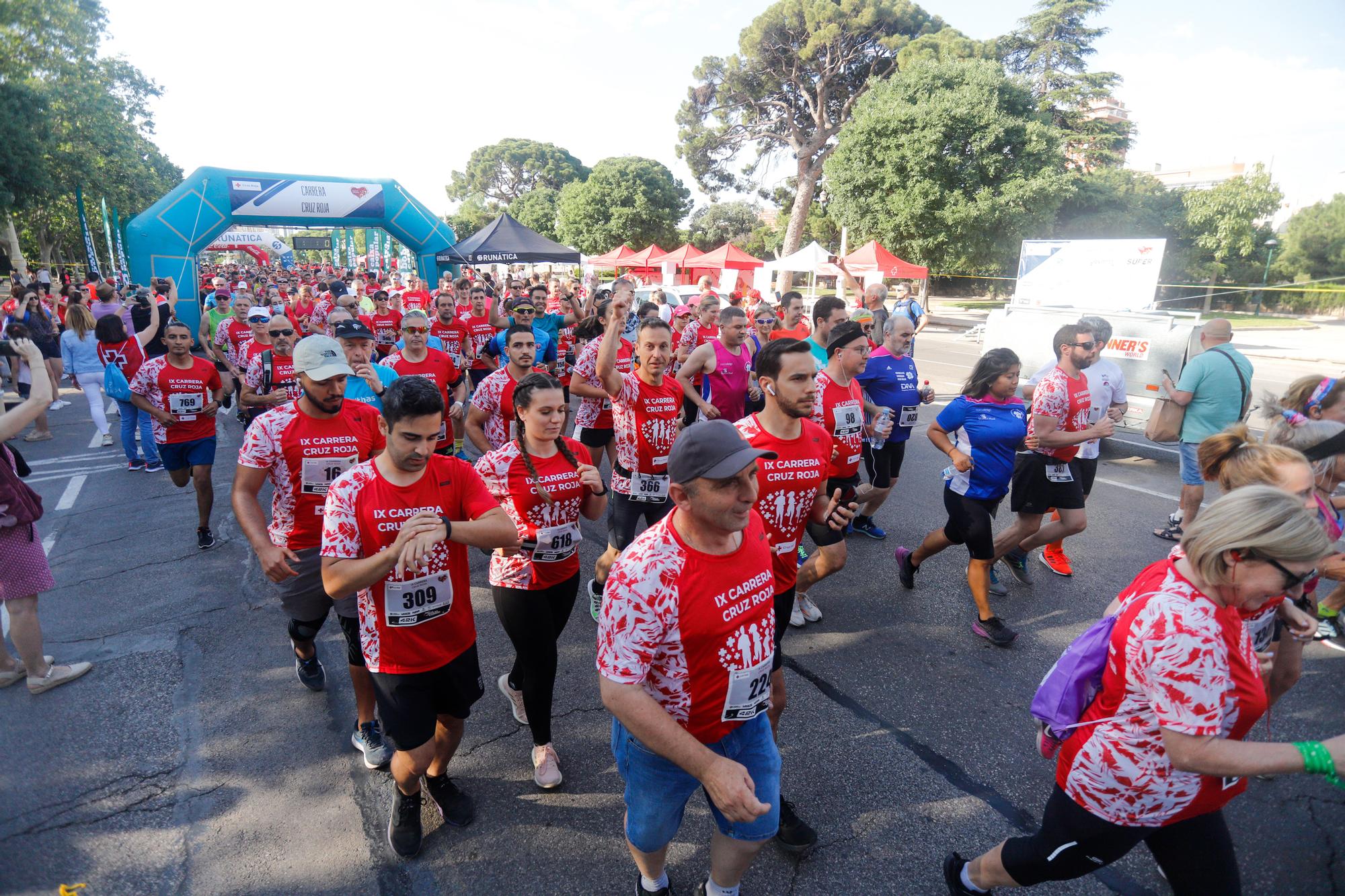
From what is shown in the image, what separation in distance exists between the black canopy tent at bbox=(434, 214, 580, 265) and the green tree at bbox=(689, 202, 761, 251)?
110ft

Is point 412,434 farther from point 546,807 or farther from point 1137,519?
point 1137,519

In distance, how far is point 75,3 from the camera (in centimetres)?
3109

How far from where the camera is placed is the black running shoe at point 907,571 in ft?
17.2

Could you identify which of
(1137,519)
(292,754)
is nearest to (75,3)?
(292,754)

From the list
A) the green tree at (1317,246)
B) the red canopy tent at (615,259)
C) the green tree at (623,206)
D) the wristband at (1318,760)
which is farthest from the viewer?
the green tree at (623,206)

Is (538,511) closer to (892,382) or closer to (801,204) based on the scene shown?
(892,382)

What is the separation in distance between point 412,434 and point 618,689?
1264 mm

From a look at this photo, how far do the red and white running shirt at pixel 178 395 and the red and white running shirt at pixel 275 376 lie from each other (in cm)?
35

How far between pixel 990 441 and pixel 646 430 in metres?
2.27

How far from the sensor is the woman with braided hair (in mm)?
3154

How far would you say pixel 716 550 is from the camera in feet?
6.64

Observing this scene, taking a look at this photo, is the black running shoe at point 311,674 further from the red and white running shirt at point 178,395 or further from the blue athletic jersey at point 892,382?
the blue athletic jersey at point 892,382

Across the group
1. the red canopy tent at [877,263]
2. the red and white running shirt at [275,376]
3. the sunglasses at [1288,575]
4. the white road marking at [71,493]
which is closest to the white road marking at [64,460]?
the white road marking at [71,493]

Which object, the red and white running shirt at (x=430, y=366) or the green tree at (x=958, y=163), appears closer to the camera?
the red and white running shirt at (x=430, y=366)
